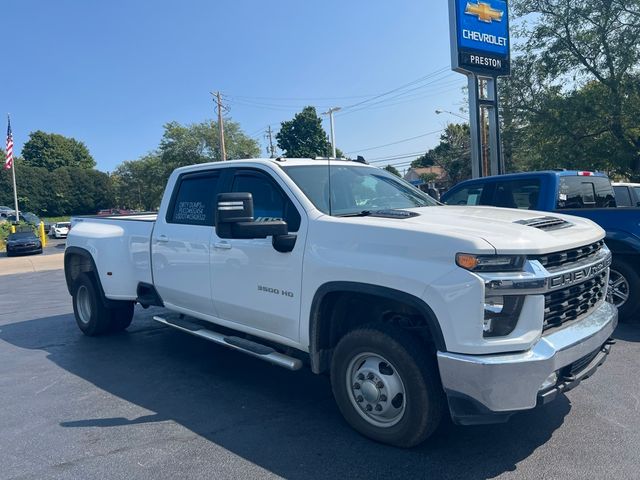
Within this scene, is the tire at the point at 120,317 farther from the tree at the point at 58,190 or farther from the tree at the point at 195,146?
the tree at the point at 58,190

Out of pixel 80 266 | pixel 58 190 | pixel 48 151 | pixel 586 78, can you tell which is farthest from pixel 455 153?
pixel 48 151

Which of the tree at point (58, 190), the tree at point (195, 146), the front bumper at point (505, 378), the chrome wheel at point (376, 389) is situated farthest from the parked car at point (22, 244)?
the tree at point (58, 190)

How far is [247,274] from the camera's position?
4363mm

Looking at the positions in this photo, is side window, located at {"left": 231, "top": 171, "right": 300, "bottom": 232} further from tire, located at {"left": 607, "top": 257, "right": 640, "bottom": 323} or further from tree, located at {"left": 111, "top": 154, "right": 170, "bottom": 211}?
tree, located at {"left": 111, "top": 154, "right": 170, "bottom": 211}

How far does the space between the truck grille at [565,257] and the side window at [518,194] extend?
3427mm

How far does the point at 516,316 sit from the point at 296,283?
5.18 ft

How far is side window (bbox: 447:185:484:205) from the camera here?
7.72 metres

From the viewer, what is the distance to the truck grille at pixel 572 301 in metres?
3.23

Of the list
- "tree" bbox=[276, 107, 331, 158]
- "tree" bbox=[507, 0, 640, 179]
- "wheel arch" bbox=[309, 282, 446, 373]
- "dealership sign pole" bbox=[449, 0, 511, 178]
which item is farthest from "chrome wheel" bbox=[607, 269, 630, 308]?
"tree" bbox=[276, 107, 331, 158]

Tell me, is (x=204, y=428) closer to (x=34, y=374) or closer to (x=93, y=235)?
(x=34, y=374)

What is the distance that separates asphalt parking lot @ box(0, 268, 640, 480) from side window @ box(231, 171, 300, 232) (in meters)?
1.54

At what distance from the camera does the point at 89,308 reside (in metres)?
6.93

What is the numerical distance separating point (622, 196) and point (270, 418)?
8102 mm

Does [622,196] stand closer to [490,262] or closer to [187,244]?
[490,262]
